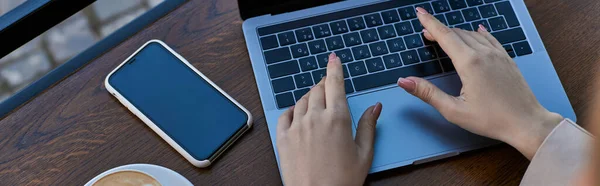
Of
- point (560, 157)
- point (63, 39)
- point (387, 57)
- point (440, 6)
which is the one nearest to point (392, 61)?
point (387, 57)

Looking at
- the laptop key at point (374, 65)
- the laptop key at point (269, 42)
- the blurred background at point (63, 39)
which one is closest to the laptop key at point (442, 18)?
the laptop key at point (374, 65)

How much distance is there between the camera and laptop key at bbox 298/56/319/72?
27.8 inches

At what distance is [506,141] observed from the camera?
655mm

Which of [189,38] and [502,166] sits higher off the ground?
[189,38]

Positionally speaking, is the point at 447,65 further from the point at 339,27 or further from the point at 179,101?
the point at 179,101

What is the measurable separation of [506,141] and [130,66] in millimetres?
425

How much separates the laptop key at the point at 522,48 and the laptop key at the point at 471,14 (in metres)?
0.06

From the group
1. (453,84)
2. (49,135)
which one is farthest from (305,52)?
(49,135)

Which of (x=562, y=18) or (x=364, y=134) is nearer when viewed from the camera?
(x=364, y=134)

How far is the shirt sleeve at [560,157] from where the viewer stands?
608mm

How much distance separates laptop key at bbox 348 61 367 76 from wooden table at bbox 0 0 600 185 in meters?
0.11

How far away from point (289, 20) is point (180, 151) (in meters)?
0.21

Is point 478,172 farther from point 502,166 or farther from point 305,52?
point 305,52

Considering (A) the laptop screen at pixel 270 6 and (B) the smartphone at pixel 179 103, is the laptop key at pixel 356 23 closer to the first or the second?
(A) the laptop screen at pixel 270 6
